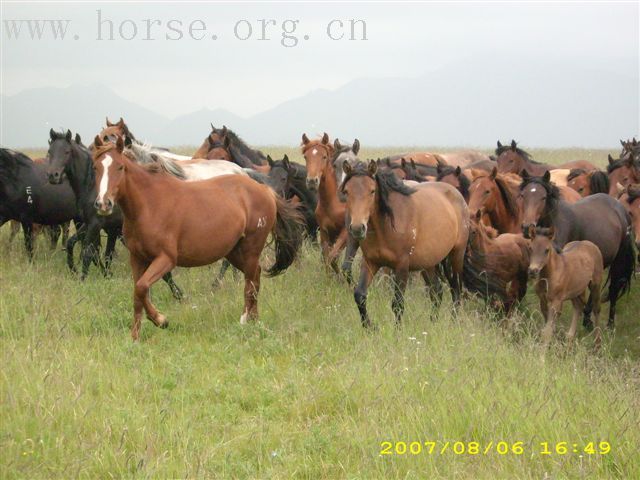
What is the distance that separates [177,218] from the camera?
9.02 m

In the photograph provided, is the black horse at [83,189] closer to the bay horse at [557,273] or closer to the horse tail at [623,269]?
the bay horse at [557,273]

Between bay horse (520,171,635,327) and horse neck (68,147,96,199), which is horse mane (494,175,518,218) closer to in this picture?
bay horse (520,171,635,327)

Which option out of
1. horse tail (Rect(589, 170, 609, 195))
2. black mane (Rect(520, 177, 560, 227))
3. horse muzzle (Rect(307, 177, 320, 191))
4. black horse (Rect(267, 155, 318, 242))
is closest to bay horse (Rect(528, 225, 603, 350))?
black mane (Rect(520, 177, 560, 227))

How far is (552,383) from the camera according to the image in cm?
701

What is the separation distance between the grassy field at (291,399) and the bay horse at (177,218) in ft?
2.04

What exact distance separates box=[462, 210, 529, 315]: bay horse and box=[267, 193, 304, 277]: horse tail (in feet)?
6.86

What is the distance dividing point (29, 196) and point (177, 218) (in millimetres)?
5211

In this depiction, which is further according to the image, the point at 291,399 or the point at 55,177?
the point at 55,177

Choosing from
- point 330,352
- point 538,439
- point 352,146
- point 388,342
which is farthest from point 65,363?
point 352,146

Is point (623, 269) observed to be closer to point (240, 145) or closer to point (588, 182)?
point (588, 182)

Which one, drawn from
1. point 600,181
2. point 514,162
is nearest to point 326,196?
point 600,181

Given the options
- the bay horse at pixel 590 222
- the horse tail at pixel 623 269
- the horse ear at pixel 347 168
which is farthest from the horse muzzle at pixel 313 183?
the horse tail at pixel 623 269

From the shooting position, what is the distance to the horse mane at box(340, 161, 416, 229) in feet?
29.6

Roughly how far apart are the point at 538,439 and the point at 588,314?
21.7ft
